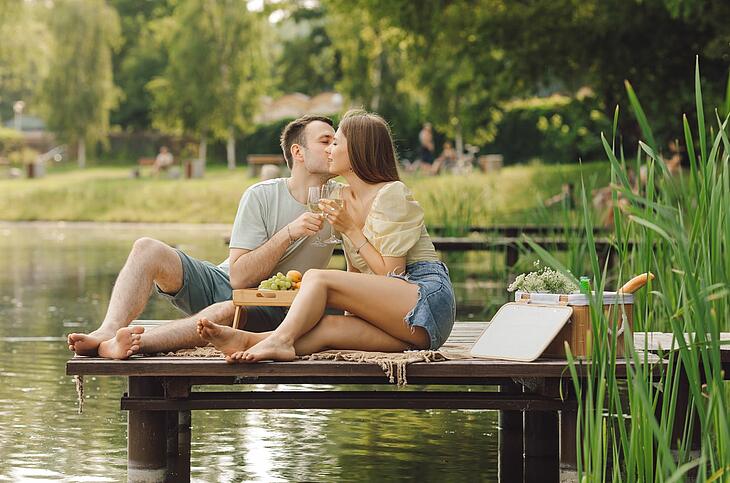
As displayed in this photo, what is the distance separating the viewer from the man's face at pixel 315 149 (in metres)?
5.86

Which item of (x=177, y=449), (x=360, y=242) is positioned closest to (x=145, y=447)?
(x=177, y=449)

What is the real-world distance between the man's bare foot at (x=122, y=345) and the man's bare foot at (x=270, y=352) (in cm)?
36

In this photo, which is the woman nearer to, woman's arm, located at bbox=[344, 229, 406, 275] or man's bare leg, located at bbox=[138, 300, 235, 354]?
woman's arm, located at bbox=[344, 229, 406, 275]

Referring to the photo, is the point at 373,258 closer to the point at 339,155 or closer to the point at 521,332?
the point at 339,155

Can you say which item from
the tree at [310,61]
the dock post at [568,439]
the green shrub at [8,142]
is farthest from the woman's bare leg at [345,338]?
the tree at [310,61]

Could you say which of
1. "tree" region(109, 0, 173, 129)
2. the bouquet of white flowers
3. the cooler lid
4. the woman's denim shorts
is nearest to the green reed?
the cooler lid

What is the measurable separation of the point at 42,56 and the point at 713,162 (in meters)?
43.7

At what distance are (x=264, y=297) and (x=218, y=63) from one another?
40.6m

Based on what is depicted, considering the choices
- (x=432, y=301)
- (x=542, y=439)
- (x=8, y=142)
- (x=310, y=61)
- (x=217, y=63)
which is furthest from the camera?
(x=310, y=61)

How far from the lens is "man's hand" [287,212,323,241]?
5367mm

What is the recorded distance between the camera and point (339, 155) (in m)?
5.48

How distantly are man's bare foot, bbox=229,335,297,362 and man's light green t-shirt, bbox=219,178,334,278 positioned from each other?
0.81 m

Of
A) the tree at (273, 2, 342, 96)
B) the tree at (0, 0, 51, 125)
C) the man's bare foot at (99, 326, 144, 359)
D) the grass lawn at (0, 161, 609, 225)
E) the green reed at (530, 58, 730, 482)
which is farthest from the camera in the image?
the tree at (273, 2, 342, 96)

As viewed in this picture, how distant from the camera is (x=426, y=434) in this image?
23.0ft
